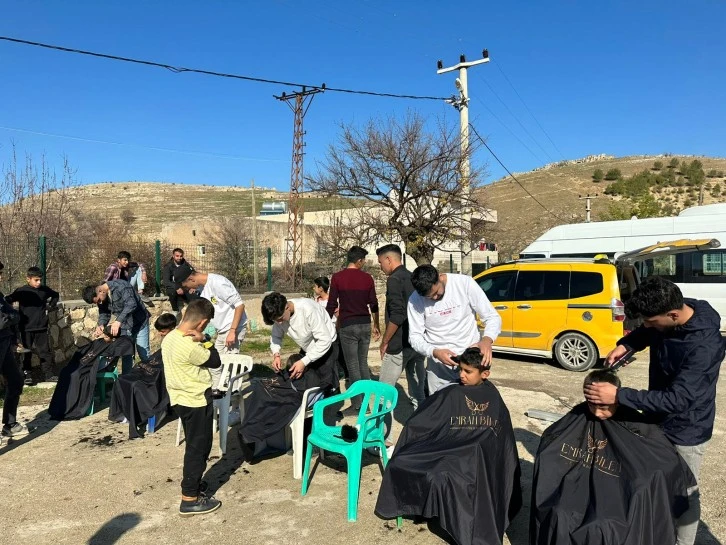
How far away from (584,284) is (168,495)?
661 cm

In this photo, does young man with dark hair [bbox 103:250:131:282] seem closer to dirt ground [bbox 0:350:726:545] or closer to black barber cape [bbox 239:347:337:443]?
dirt ground [bbox 0:350:726:545]

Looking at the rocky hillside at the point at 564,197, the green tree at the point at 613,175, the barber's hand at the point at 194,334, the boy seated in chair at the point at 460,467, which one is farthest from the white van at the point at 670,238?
the green tree at the point at 613,175

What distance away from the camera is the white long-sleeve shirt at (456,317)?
4215 millimetres

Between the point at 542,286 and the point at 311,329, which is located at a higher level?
the point at 542,286

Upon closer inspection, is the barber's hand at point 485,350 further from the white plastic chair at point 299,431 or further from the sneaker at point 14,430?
the sneaker at point 14,430

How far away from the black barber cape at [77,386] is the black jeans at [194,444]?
291 cm

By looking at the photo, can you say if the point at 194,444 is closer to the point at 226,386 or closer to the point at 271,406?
the point at 271,406

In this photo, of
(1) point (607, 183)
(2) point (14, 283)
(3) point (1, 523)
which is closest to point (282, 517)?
(3) point (1, 523)

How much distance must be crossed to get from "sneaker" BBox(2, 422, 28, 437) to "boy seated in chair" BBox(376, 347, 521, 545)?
13.4ft

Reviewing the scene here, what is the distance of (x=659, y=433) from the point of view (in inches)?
109

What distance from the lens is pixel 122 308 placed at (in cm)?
677

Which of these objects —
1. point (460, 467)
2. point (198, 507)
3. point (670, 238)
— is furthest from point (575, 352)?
point (670, 238)

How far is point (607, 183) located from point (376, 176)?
4438cm

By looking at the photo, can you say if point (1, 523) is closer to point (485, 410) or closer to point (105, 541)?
point (105, 541)
